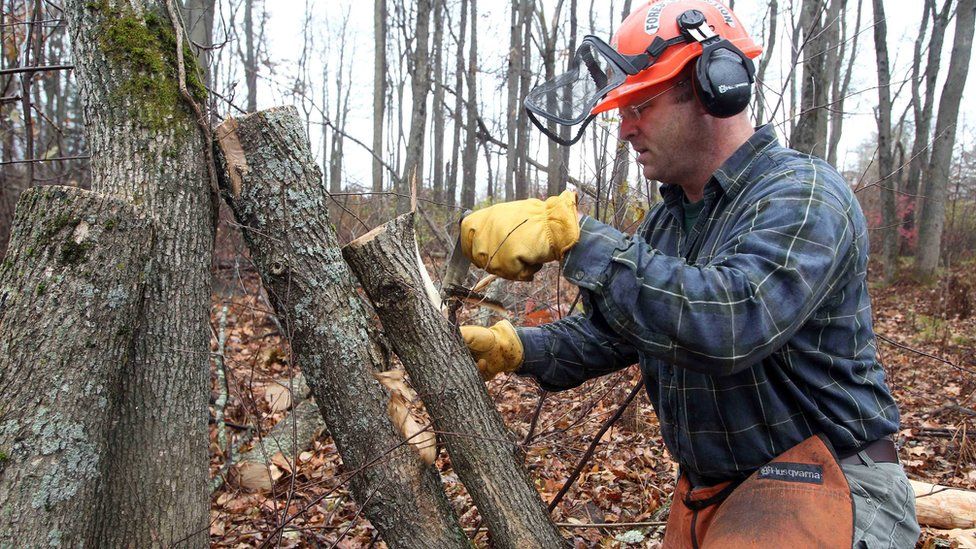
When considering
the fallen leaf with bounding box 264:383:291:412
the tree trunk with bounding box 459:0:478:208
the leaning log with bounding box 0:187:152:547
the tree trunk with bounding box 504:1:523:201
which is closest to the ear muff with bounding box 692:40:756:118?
the leaning log with bounding box 0:187:152:547

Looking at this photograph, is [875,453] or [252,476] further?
[252,476]

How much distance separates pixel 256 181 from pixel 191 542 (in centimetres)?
131

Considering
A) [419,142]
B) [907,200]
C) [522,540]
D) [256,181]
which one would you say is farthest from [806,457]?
[907,200]

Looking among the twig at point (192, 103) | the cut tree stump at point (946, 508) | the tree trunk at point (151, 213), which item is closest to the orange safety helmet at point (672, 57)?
the twig at point (192, 103)

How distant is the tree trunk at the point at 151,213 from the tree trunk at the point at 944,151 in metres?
12.7

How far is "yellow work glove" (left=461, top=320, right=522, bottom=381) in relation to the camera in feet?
7.00

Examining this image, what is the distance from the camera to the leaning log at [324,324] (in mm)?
1991

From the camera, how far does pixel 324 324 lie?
199 centimetres

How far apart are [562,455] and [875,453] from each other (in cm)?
261

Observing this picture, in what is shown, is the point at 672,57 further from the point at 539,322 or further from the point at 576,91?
the point at 539,322

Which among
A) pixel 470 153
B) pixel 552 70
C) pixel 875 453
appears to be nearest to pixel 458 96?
pixel 470 153

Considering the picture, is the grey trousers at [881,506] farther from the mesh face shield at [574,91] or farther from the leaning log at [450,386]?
the mesh face shield at [574,91]

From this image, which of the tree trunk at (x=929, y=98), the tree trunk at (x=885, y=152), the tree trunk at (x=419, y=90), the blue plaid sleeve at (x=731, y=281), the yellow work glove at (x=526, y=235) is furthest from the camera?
the tree trunk at (x=929, y=98)

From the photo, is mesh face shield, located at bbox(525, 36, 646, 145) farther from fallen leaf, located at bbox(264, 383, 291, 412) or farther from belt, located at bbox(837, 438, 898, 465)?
fallen leaf, located at bbox(264, 383, 291, 412)
